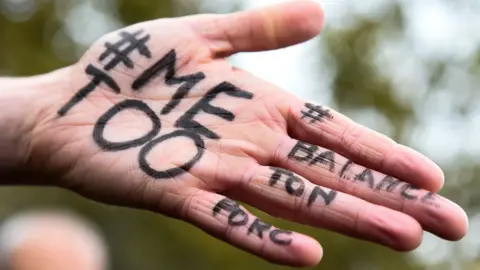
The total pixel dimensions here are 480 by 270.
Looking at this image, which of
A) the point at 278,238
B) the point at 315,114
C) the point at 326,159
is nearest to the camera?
the point at 278,238

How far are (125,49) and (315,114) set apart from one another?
0.65 meters

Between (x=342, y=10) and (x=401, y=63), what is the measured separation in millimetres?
1029

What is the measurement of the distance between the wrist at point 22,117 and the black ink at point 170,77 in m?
0.24

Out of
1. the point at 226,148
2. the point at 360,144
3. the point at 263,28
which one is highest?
the point at 263,28

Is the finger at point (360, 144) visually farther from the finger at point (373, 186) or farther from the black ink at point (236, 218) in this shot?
the black ink at point (236, 218)

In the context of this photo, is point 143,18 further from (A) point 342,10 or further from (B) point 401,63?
(B) point 401,63

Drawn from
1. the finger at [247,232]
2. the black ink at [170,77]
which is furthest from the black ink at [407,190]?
the black ink at [170,77]

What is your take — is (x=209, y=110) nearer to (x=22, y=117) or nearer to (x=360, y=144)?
(x=360, y=144)

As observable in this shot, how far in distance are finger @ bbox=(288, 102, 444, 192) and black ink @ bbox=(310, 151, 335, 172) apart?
0.12 ft

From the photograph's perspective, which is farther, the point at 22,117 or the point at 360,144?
the point at 22,117

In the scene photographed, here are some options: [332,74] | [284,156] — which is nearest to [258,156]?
[284,156]

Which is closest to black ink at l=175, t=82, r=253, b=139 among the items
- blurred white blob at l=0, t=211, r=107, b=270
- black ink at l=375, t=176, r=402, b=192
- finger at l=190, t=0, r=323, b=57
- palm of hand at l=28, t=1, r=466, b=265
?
palm of hand at l=28, t=1, r=466, b=265

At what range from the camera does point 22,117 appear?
Result: 2258mm

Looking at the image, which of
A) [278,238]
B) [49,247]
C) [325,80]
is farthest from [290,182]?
[325,80]
